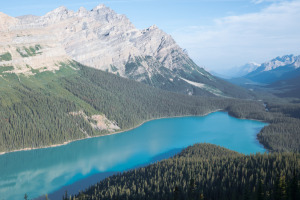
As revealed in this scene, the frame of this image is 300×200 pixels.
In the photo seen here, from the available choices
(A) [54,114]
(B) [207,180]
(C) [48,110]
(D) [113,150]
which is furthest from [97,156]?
(B) [207,180]

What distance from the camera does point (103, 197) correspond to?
71.5 metres

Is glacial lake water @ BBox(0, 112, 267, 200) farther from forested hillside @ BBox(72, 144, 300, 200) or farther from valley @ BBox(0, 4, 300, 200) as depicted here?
forested hillside @ BBox(72, 144, 300, 200)

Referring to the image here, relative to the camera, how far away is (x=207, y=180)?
76.8 m

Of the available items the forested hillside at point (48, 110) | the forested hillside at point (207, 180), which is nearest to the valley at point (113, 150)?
the forested hillside at point (207, 180)

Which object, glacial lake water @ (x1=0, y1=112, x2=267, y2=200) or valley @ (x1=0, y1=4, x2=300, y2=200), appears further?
glacial lake water @ (x1=0, y1=112, x2=267, y2=200)

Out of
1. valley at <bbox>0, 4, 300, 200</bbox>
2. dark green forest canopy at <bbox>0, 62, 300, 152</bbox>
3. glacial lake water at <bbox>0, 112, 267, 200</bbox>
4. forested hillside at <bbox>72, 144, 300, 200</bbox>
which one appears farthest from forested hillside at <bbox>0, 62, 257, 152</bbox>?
forested hillside at <bbox>72, 144, 300, 200</bbox>

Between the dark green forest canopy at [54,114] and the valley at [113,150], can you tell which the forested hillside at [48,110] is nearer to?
the dark green forest canopy at [54,114]

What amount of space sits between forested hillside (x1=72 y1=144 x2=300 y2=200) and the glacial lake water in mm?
19436

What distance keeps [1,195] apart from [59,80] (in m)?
116

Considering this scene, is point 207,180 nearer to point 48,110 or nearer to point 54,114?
point 54,114

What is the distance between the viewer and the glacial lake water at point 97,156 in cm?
9606

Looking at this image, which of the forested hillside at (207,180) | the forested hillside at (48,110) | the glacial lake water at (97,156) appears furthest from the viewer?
the forested hillside at (48,110)

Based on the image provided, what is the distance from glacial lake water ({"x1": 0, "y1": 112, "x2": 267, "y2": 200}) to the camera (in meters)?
96.1

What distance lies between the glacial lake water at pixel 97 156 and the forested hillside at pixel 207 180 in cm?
1944
